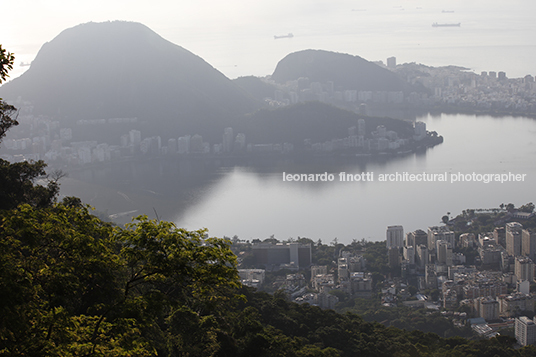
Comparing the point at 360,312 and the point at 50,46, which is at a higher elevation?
the point at 50,46

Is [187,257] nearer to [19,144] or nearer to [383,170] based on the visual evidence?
[383,170]

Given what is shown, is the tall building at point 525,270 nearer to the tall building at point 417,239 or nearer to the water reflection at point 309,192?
the tall building at point 417,239

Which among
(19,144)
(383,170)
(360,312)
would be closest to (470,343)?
(360,312)

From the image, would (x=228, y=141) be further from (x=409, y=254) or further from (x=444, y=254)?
(x=444, y=254)

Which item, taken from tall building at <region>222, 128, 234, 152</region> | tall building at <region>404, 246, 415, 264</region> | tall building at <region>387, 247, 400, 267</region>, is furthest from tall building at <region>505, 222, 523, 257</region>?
tall building at <region>222, 128, 234, 152</region>

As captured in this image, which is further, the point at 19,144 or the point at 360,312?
the point at 19,144

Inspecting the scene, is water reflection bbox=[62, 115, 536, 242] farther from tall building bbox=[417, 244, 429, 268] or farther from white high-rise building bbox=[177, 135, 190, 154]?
tall building bbox=[417, 244, 429, 268]

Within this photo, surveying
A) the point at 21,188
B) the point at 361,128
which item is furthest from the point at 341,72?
the point at 21,188
